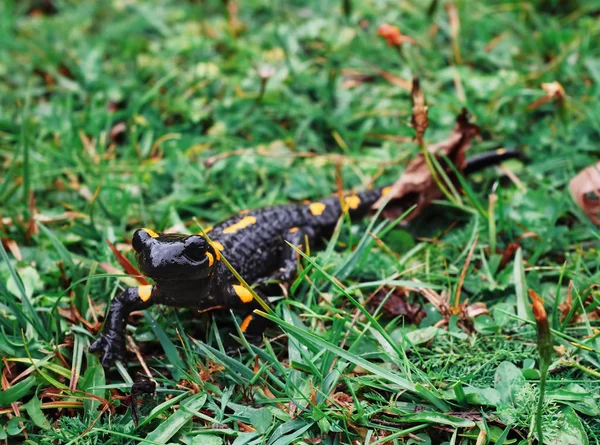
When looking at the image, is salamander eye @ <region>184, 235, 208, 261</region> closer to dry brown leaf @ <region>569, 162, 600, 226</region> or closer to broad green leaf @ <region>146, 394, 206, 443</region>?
broad green leaf @ <region>146, 394, 206, 443</region>

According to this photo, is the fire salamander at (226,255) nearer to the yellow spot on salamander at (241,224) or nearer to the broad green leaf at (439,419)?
the yellow spot on salamander at (241,224)

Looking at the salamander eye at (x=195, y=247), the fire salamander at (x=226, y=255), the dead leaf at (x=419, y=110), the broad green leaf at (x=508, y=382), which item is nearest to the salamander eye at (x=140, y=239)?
the fire salamander at (x=226, y=255)

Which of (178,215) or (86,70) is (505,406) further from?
(86,70)

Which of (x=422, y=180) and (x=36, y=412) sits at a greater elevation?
(x=422, y=180)

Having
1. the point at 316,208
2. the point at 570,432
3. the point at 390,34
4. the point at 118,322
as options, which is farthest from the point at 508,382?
the point at 390,34

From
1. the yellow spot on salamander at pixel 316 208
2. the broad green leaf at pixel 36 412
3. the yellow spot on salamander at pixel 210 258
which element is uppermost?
the yellow spot on salamander at pixel 210 258

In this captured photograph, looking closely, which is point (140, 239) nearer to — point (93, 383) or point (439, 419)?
point (93, 383)

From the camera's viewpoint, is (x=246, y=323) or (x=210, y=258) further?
(x=246, y=323)

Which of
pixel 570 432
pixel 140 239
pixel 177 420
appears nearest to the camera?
pixel 570 432
